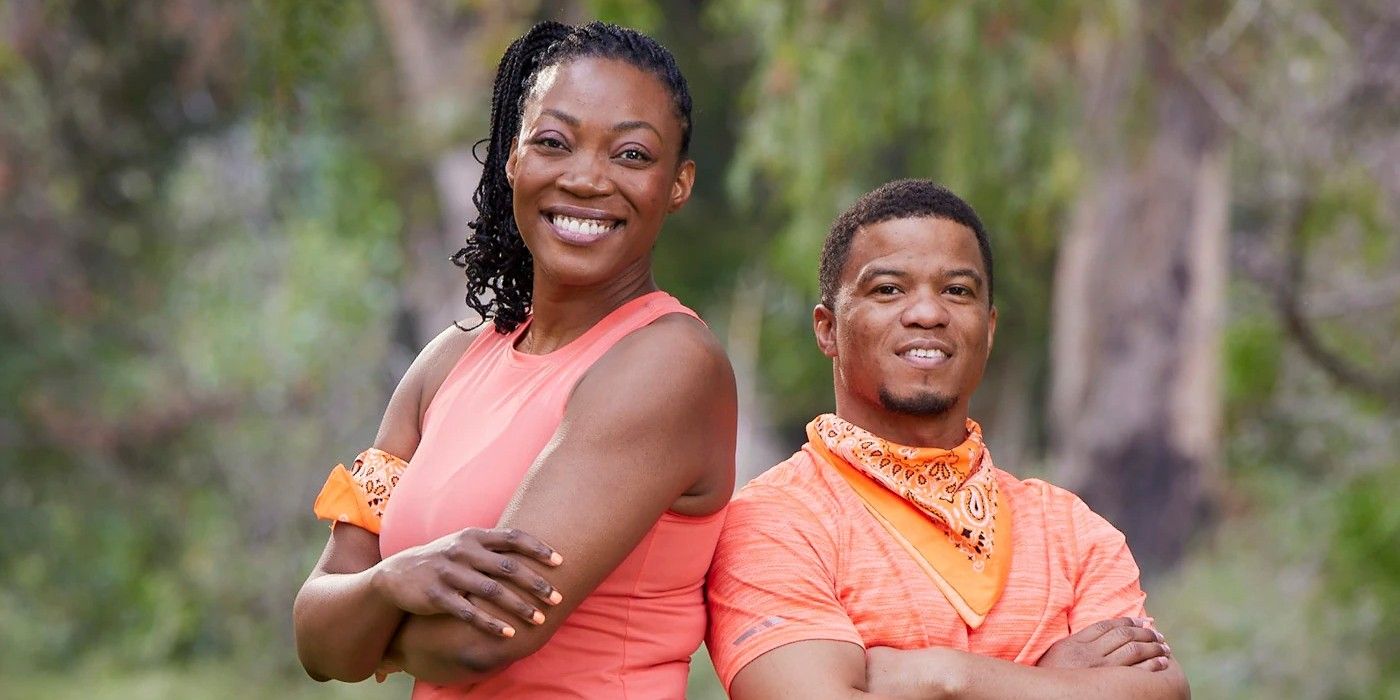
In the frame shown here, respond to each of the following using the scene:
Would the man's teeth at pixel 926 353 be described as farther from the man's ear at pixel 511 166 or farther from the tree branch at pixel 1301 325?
the tree branch at pixel 1301 325

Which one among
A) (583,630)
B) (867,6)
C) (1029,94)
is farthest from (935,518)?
(1029,94)

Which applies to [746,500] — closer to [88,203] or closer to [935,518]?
[935,518]

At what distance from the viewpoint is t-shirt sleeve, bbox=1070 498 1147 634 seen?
3275 millimetres

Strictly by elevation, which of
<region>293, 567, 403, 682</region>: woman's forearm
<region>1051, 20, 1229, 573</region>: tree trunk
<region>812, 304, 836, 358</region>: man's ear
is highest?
<region>1051, 20, 1229, 573</region>: tree trunk

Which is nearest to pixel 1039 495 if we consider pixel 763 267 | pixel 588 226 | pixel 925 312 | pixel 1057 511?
pixel 1057 511

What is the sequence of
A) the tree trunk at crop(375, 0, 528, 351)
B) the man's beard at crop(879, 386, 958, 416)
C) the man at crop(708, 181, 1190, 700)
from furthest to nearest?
the tree trunk at crop(375, 0, 528, 351) < the man's beard at crop(879, 386, 958, 416) < the man at crop(708, 181, 1190, 700)

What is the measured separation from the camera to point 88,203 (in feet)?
41.5

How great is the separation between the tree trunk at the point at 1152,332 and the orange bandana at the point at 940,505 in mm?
8354

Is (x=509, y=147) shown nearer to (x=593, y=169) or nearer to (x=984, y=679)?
(x=593, y=169)

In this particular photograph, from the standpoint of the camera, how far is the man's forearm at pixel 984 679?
304 cm

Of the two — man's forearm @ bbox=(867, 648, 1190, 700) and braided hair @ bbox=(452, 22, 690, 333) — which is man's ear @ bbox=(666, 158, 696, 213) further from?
man's forearm @ bbox=(867, 648, 1190, 700)

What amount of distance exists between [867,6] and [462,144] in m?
5.31

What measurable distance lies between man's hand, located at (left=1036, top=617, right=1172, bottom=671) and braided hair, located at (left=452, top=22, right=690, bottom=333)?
105 centimetres

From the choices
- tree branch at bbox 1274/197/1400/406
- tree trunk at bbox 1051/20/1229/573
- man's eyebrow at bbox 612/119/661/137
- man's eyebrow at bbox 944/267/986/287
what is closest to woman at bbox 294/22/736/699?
man's eyebrow at bbox 612/119/661/137
